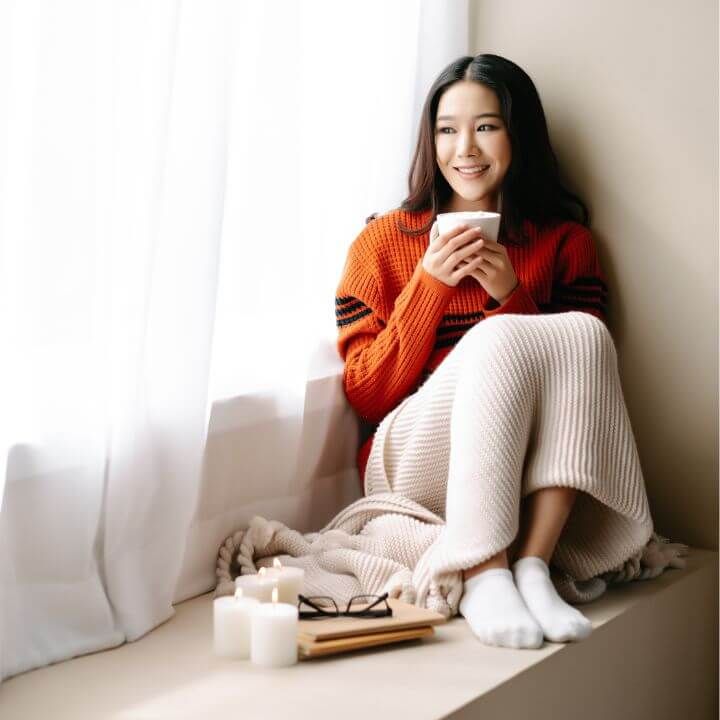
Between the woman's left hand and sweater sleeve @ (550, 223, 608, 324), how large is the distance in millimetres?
167

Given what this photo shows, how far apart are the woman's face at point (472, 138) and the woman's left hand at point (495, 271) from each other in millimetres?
172

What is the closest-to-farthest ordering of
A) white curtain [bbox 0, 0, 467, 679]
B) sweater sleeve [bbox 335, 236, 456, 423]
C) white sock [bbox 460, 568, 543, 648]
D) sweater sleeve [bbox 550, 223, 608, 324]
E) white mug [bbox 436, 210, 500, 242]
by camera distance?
white curtain [bbox 0, 0, 467, 679] < white sock [bbox 460, 568, 543, 648] < white mug [bbox 436, 210, 500, 242] < sweater sleeve [bbox 335, 236, 456, 423] < sweater sleeve [bbox 550, 223, 608, 324]

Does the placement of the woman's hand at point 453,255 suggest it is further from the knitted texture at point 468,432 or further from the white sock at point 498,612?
the white sock at point 498,612

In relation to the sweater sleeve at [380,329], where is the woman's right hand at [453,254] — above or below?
above

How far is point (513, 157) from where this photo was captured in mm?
1976

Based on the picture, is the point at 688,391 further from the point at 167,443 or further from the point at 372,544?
the point at 167,443

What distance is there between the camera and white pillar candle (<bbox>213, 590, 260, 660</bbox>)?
141 cm

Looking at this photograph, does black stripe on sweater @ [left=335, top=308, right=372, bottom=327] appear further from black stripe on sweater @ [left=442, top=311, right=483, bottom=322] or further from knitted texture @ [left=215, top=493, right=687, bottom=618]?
knitted texture @ [left=215, top=493, right=687, bottom=618]

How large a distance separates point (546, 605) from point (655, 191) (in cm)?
83

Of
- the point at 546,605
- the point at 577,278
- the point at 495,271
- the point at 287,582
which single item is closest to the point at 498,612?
the point at 546,605

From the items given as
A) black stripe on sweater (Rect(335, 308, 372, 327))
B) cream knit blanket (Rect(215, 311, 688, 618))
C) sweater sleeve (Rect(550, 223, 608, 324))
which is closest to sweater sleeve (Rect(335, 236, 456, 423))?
black stripe on sweater (Rect(335, 308, 372, 327))

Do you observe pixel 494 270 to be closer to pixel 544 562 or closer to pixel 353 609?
pixel 544 562

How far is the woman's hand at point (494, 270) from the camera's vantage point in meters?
1.80

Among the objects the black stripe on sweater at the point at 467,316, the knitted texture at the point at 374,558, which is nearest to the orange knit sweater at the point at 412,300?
the black stripe on sweater at the point at 467,316
